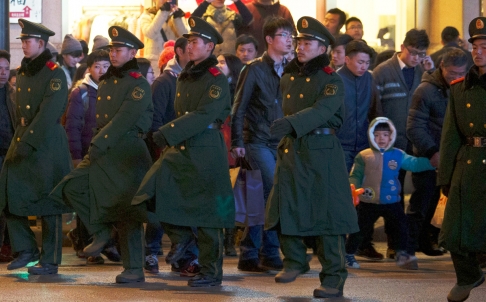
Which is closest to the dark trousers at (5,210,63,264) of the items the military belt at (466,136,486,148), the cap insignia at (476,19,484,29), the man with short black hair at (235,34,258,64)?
the man with short black hair at (235,34,258,64)

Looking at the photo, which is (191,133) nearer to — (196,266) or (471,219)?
(196,266)

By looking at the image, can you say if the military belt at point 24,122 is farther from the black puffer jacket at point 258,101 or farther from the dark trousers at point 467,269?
the dark trousers at point 467,269

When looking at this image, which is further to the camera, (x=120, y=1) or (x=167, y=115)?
(x=120, y=1)

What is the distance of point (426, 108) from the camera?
36.1ft

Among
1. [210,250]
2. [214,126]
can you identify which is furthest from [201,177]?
[210,250]

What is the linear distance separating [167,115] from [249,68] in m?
1.04

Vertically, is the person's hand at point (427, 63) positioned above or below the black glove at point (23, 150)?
above

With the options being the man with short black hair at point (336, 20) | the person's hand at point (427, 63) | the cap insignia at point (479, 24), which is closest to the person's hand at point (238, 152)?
the cap insignia at point (479, 24)

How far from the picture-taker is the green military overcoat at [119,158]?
9.21 m

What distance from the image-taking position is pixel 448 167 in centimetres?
833

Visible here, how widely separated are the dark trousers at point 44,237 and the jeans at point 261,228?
1633 millimetres

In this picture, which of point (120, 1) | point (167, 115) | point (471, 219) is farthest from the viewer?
point (120, 1)

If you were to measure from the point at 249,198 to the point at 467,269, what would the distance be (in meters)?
2.43

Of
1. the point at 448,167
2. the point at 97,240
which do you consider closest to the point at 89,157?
the point at 97,240
